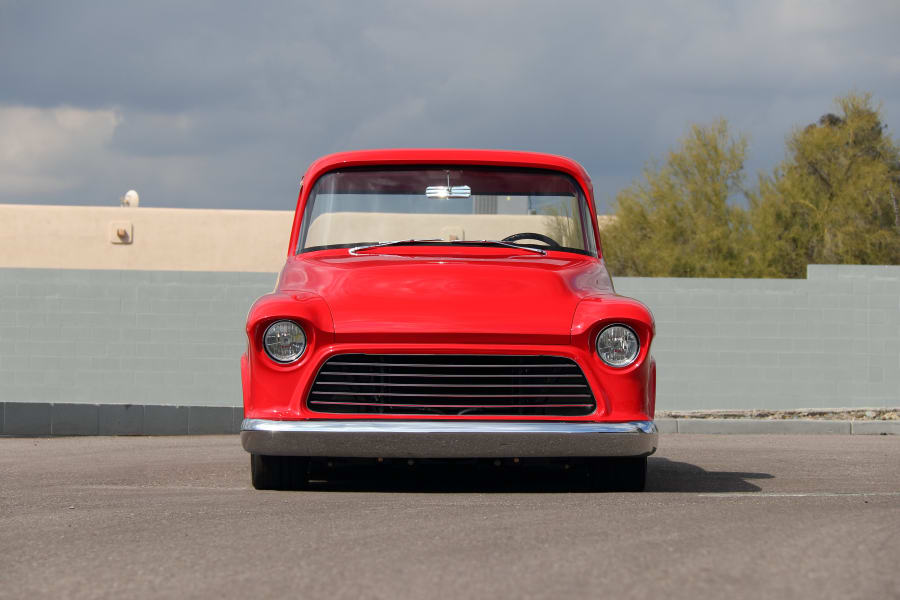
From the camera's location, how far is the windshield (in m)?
7.68

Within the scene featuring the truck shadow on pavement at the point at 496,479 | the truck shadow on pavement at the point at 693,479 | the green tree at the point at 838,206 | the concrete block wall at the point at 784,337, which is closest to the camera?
the truck shadow on pavement at the point at 496,479

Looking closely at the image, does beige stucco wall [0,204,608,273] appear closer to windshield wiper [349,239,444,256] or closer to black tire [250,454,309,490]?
windshield wiper [349,239,444,256]

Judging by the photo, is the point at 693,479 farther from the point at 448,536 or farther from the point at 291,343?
the point at 448,536

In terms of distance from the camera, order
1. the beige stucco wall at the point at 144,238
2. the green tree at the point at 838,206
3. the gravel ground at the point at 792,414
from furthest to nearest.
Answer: the beige stucco wall at the point at 144,238, the green tree at the point at 838,206, the gravel ground at the point at 792,414

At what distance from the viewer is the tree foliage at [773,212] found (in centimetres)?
3391

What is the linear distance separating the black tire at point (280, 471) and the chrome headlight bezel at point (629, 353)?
5.21 feet

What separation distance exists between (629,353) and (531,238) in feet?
5.69

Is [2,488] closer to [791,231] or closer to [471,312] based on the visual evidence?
[471,312]

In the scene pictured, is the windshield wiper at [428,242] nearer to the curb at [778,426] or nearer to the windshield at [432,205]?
the windshield at [432,205]

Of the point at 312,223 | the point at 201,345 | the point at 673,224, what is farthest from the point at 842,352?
the point at 673,224

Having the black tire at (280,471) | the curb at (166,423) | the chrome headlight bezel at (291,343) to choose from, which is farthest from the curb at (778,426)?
the chrome headlight bezel at (291,343)

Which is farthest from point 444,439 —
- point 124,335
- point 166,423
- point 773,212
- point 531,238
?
point 773,212

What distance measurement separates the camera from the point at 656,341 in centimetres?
1773

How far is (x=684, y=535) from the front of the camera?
480 cm
